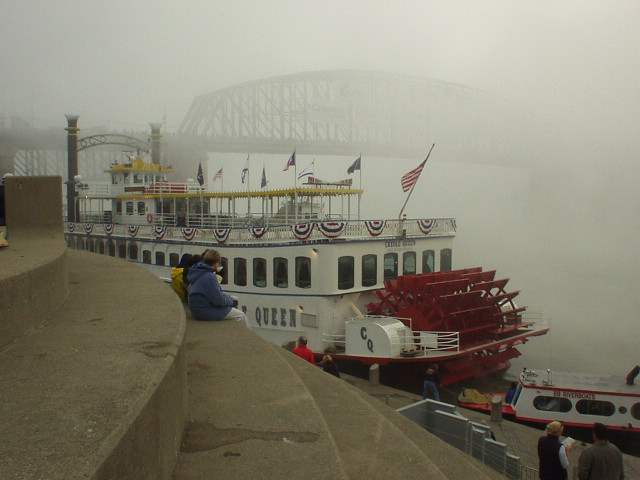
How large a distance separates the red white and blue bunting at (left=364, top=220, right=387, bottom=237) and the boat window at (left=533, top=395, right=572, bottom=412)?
195 inches

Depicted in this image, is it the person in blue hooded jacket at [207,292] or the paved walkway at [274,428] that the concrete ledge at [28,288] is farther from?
the person in blue hooded jacket at [207,292]

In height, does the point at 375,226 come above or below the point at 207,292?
above

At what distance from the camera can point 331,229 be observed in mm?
12320

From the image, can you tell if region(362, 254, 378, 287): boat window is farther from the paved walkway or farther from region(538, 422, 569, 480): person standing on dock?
the paved walkway

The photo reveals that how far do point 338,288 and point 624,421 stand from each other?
5.88 metres

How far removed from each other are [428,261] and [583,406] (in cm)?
589

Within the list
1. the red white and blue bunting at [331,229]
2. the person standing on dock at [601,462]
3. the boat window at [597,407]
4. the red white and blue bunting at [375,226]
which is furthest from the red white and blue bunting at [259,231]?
the person standing on dock at [601,462]

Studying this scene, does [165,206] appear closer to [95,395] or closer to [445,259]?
[445,259]

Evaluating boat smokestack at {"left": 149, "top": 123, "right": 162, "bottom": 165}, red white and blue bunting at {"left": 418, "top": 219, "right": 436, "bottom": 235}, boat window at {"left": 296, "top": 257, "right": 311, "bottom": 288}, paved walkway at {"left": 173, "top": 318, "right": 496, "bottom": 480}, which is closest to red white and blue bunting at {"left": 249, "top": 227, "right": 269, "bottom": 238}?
boat window at {"left": 296, "top": 257, "right": 311, "bottom": 288}

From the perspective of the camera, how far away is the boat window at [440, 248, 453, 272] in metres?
15.4

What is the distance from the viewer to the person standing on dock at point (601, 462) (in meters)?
4.45

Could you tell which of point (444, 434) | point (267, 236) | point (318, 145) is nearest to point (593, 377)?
point (444, 434)

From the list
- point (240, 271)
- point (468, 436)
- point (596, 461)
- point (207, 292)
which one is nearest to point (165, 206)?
point (240, 271)

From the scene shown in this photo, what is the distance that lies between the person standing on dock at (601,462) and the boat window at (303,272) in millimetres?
8495
